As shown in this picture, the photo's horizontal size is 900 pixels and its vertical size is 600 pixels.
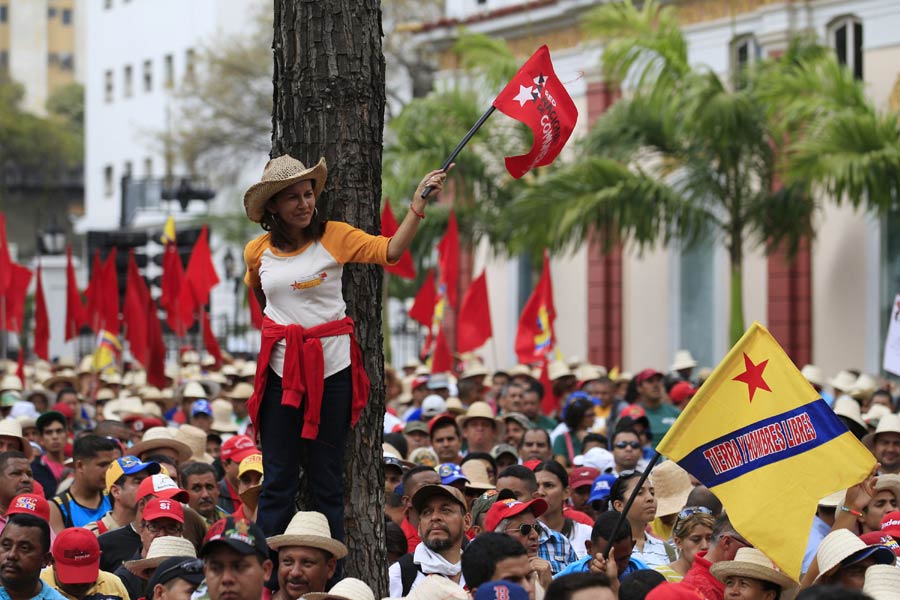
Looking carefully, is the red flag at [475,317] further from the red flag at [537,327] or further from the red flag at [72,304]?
the red flag at [72,304]

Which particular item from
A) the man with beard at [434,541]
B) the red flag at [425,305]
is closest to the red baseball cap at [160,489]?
the man with beard at [434,541]

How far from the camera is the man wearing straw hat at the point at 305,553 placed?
7328 millimetres

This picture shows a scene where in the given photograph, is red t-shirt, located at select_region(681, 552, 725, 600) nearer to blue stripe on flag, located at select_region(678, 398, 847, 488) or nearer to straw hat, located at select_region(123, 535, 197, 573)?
blue stripe on flag, located at select_region(678, 398, 847, 488)

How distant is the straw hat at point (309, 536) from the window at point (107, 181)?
6213 centimetres

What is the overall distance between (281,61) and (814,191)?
16.3 m

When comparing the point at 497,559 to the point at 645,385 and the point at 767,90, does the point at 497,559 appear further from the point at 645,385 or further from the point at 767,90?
the point at 767,90

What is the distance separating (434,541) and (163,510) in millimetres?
1388

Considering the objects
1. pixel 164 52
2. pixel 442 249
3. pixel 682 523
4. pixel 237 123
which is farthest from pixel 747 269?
pixel 164 52

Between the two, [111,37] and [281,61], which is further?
[111,37]

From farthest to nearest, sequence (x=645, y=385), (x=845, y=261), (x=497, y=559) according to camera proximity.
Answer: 1. (x=845, y=261)
2. (x=645, y=385)
3. (x=497, y=559)

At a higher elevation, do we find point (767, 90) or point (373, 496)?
point (767, 90)

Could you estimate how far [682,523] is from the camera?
9.26 m

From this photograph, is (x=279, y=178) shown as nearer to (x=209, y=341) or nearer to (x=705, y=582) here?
(x=705, y=582)

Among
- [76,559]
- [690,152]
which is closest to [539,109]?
[76,559]
